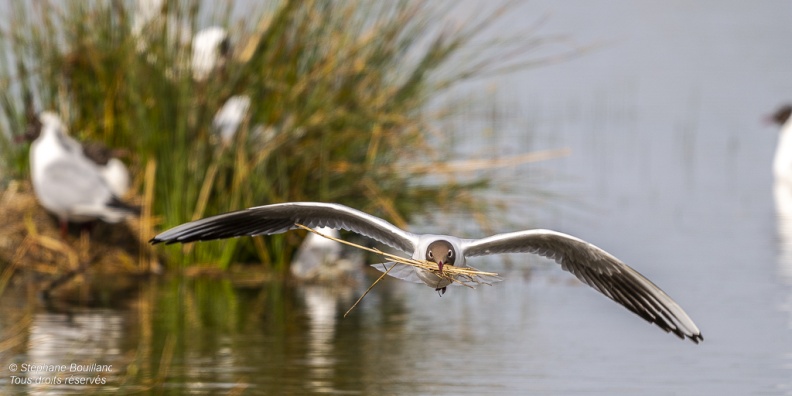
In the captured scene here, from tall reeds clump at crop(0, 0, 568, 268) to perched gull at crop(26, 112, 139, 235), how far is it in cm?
41

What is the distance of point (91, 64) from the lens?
471 inches

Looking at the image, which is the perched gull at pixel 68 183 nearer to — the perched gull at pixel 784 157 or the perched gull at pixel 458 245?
the perched gull at pixel 458 245

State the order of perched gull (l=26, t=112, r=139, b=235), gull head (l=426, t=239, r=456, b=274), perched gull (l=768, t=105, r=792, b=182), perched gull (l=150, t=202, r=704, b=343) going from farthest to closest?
perched gull (l=768, t=105, r=792, b=182), perched gull (l=26, t=112, r=139, b=235), perched gull (l=150, t=202, r=704, b=343), gull head (l=426, t=239, r=456, b=274)

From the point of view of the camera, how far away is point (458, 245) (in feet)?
23.1

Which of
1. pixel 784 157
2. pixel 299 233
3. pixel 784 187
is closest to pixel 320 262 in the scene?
pixel 299 233

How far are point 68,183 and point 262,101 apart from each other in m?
1.61

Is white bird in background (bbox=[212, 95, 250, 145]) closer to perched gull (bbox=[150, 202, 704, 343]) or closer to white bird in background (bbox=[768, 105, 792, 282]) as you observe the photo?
perched gull (bbox=[150, 202, 704, 343])

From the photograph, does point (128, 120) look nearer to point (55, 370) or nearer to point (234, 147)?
point (234, 147)

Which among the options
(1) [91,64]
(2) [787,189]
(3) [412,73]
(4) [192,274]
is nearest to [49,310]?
(4) [192,274]

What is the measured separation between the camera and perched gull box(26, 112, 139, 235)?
1136cm

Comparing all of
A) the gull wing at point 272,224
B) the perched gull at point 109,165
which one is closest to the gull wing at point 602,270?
the gull wing at point 272,224

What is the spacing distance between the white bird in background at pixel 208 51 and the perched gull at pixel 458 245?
4089mm

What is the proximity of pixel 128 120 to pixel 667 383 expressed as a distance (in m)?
5.44
